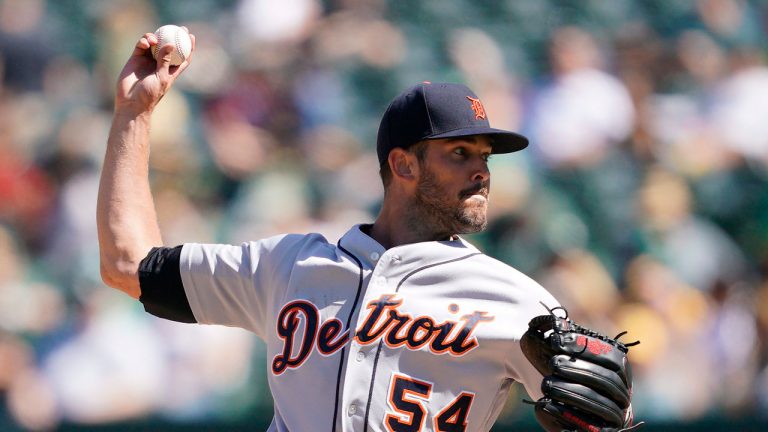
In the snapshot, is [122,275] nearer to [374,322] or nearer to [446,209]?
[374,322]

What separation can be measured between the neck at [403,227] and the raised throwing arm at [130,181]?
1.85ft

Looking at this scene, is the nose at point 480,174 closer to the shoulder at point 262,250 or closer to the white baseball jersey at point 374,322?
the white baseball jersey at point 374,322

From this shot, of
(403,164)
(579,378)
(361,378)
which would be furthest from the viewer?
(403,164)

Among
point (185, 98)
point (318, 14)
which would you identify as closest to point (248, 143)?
point (185, 98)

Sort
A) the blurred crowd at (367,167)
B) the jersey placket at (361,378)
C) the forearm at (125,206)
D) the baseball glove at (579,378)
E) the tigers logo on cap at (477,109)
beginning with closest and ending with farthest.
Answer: the baseball glove at (579,378) < the jersey placket at (361,378) < the forearm at (125,206) < the tigers logo on cap at (477,109) < the blurred crowd at (367,167)

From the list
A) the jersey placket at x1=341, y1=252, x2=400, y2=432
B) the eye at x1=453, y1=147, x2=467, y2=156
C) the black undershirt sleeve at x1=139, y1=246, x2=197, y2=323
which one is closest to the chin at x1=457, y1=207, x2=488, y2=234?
the eye at x1=453, y1=147, x2=467, y2=156

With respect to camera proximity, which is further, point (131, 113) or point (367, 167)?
point (367, 167)

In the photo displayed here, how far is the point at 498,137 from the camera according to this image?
2.75 m

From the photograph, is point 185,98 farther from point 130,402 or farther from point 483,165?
point 483,165

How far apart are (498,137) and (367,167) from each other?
272cm

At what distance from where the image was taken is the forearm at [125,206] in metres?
2.60

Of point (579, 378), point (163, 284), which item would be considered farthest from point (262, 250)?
point (579, 378)

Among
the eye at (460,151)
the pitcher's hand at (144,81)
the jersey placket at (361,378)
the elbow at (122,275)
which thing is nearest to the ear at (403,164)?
the eye at (460,151)

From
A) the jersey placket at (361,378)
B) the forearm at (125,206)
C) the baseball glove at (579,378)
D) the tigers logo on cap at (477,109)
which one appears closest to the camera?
the baseball glove at (579,378)
